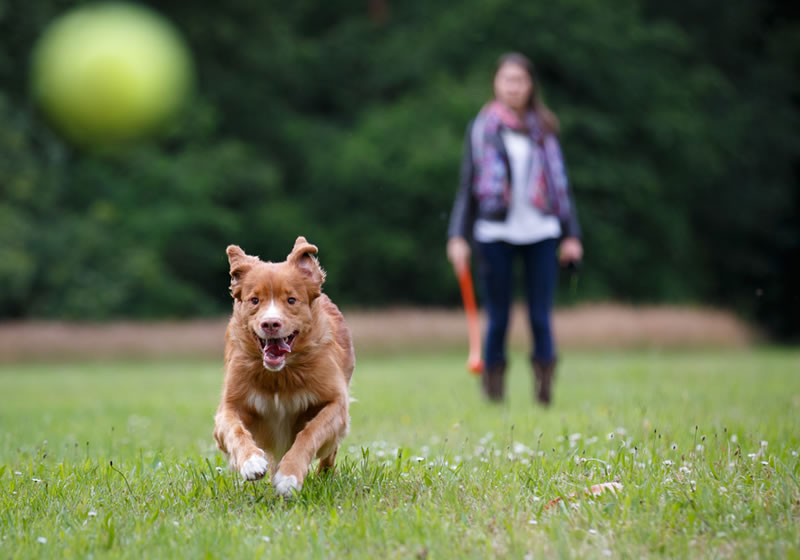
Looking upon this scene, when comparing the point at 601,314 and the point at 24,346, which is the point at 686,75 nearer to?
the point at 601,314

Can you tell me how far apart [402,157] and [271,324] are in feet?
75.8

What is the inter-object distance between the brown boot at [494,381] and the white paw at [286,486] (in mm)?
4459

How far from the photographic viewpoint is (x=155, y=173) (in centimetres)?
2609

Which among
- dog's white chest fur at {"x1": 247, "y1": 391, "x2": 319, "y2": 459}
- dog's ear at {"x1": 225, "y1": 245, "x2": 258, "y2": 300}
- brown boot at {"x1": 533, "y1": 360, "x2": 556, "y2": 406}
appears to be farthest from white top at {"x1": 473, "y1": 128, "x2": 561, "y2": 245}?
dog's white chest fur at {"x1": 247, "y1": 391, "x2": 319, "y2": 459}

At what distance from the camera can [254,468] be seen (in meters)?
3.62

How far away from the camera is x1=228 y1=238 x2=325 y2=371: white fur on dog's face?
3930 mm

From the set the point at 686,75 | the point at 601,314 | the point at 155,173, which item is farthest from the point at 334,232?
the point at 686,75

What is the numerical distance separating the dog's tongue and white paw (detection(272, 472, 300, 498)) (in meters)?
0.55

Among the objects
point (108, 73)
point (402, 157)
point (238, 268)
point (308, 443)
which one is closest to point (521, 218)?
point (238, 268)

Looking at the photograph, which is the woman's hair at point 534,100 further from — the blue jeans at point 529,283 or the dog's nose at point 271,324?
the dog's nose at point 271,324

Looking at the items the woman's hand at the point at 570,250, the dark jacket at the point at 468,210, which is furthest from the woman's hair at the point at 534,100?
the woman's hand at the point at 570,250

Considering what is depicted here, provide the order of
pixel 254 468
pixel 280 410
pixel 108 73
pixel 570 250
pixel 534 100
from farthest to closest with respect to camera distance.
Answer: pixel 108 73
pixel 534 100
pixel 570 250
pixel 280 410
pixel 254 468

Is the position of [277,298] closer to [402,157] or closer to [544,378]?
[544,378]

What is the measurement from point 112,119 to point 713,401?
66.9ft
